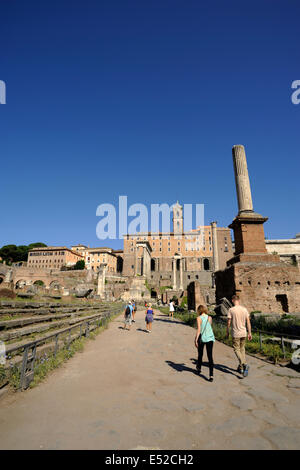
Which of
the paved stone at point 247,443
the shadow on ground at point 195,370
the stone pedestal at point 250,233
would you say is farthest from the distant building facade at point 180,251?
the paved stone at point 247,443

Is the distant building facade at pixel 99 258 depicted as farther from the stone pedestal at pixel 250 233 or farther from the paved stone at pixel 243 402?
the paved stone at pixel 243 402

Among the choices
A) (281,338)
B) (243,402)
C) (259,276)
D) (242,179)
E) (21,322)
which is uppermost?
(242,179)

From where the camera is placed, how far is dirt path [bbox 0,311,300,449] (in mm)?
2426

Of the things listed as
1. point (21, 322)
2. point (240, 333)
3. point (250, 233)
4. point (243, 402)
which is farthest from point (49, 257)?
point (243, 402)

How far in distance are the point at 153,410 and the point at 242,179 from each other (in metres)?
12.4

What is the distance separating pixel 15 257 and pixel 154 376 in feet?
283

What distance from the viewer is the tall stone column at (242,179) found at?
1228 centimetres

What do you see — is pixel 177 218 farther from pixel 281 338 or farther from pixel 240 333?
pixel 240 333

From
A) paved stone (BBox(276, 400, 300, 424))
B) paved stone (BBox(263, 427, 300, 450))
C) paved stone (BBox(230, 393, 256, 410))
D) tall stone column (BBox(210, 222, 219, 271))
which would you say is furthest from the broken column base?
tall stone column (BBox(210, 222, 219, 271))

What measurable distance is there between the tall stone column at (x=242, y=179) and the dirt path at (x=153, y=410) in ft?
28.4

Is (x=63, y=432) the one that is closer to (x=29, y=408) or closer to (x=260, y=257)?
(x=29, y=408)

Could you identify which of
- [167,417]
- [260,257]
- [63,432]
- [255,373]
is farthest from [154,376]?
[260,257]

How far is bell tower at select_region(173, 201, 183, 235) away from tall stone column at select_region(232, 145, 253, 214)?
273 feet

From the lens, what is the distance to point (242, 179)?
13.0m
